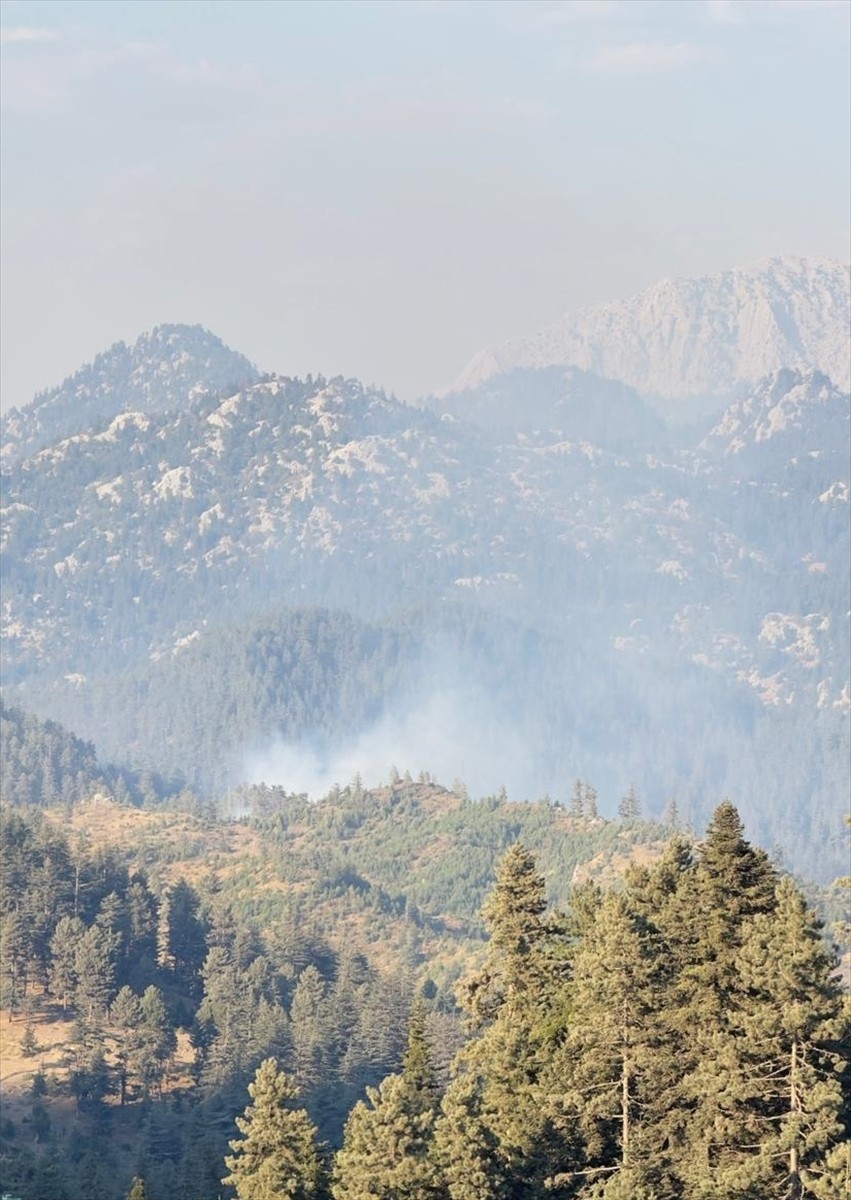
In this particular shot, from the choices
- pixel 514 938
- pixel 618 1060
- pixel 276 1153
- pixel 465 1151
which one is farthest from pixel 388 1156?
pixel 514 938

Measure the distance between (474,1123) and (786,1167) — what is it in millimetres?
11899

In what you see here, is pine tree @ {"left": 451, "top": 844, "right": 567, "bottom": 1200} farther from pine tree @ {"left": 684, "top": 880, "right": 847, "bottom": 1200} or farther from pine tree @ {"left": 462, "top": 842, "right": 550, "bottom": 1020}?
pine tree @ {"left": 684, "top": 880, "right": 847, "bottom": 1200}

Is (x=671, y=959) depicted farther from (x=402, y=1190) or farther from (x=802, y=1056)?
(x=402, y=1190)

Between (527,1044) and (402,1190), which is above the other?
(527,1044)

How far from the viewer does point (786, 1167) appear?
301ft

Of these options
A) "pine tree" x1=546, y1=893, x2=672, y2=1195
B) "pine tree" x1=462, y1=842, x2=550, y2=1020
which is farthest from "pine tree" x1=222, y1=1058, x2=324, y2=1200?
"pine tree" x1=462, y1=842, x2=550, y2=1020

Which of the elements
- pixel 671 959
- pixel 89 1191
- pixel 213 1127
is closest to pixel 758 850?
pixel 671 959

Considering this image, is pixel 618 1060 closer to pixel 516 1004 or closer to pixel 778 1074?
pixel 778 1074

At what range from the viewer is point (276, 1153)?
3730 inches


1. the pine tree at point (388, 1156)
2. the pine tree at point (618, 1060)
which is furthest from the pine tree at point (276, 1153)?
the pine tree at point (618, 1060)

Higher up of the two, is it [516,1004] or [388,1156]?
[516,1004]

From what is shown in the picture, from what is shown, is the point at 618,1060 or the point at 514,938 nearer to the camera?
the point at 618,1060

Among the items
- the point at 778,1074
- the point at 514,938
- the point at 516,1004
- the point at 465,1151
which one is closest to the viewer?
the point at 465,1151

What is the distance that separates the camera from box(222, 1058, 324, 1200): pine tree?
93.8 metres
